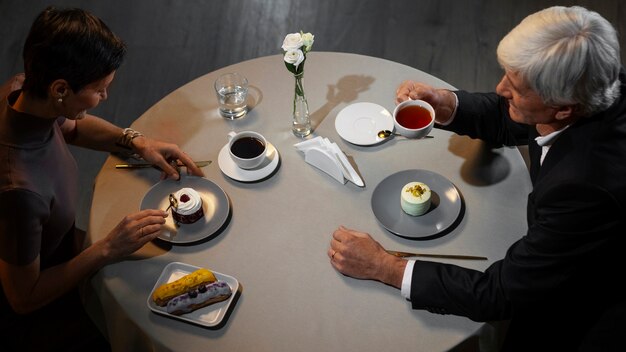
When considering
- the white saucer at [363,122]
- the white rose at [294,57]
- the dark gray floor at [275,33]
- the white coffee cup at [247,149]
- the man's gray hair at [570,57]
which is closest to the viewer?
the man's gray hair at [570,57]

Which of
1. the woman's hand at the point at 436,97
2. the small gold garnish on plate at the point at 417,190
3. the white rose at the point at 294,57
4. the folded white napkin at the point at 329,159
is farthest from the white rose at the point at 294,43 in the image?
the small gold garnish on plate at the point at 417,190

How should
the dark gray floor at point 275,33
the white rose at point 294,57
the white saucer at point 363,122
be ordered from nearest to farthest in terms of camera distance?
the white rose at point 294,57, the white saucer at point 363,122, the dark gray floor at point 275,33

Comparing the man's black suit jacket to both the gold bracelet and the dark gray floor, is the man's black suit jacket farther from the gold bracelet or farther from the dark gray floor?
the dark gray floor

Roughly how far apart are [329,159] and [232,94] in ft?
1.61

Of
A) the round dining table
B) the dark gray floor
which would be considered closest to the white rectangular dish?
the round dining table

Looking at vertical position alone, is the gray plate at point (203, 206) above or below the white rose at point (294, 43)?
below

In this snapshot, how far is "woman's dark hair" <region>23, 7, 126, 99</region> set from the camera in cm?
165

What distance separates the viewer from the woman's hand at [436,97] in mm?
2051

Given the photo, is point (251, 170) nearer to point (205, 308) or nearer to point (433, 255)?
point (205, 308)

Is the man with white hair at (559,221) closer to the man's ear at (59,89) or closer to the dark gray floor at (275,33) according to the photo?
the man's ear at (59,89)

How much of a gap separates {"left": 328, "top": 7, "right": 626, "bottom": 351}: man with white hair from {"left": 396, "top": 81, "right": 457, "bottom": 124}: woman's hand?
295 millimetres

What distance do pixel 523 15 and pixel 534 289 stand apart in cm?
265


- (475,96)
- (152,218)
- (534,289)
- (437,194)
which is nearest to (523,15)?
(475,96)

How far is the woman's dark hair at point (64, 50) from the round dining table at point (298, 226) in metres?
0.43
